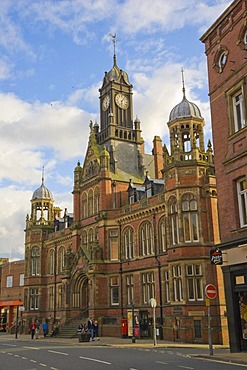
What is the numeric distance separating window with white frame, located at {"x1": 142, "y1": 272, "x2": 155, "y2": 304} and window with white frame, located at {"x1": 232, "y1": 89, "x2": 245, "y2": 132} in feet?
63.2

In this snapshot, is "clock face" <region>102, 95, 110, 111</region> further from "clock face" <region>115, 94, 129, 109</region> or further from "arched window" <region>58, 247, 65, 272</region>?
"arched window" <region>58, 247, 65, 272</region>

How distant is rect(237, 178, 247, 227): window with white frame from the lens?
20906mm

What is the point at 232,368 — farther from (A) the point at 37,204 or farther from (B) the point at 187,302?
(A) the point at 37,204

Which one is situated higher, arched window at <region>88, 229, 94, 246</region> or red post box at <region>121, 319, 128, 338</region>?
arched window at <region>88, 229, 94, 246</region>

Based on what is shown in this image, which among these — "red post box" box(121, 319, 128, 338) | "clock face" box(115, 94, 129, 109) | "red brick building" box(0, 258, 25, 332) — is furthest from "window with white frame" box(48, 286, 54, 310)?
"clock face" box(115, 94, 129, 109)

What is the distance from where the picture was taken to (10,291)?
71375 millimetres

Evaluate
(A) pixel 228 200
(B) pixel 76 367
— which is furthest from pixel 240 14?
(B) pixel 76 367

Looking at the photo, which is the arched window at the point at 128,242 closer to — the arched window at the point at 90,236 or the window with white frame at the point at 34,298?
the arched window at the point at 90,236

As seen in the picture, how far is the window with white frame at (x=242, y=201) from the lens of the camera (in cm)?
2091

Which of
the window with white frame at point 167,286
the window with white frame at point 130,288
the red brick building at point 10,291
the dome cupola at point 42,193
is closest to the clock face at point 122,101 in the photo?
the dome cupola at point 42,193

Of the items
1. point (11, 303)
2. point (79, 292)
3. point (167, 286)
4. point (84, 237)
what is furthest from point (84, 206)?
point (11, 303)

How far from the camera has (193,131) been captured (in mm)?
35625

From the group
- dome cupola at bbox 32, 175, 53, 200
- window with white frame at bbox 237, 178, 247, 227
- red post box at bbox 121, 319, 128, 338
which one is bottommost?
red post box at bbox 121, 319, 128, 338

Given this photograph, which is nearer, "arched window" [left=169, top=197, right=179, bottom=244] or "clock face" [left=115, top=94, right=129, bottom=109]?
"arched window" [left=169, top=197, right=179, bottom=244]
